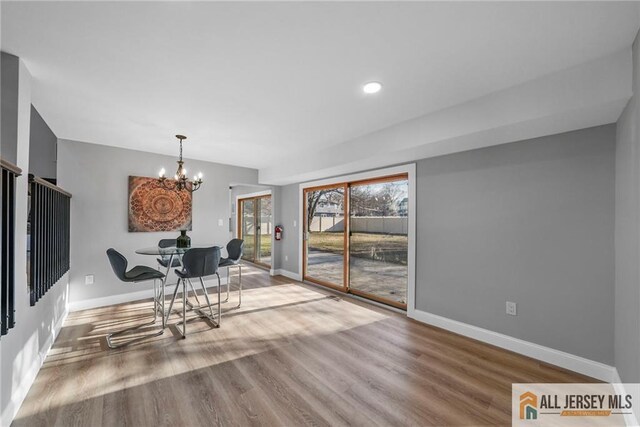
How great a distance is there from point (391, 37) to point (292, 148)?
104 inches

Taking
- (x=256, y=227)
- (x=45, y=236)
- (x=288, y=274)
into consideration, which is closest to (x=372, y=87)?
(x=45, y=236)

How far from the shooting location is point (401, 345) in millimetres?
2727

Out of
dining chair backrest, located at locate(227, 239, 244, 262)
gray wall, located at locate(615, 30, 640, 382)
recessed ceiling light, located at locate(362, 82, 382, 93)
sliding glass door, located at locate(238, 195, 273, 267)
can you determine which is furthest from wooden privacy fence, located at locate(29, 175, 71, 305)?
gray wall, located at locate(615, 30, 640, 382)

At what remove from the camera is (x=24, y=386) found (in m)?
1.91

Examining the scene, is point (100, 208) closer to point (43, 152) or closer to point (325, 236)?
point (43, 152)

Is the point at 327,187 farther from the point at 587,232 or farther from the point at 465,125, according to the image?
the point at 587,232

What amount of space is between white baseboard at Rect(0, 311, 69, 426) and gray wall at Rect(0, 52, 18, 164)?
1.55 meters

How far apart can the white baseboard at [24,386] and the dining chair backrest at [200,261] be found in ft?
4.21

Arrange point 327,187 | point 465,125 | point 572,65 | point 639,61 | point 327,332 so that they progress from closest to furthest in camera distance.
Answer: point 639,61, point 572,65, point 465,125, point 327,332, point 327,187

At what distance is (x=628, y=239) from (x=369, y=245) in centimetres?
287

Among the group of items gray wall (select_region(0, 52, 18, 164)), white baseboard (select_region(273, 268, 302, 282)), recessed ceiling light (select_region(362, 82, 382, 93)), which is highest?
recessed ceiling light (select_region(362, 82, 382, 93))

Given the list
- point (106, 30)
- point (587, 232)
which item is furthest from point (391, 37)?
point (587, 232)

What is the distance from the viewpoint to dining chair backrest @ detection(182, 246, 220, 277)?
2.94 m

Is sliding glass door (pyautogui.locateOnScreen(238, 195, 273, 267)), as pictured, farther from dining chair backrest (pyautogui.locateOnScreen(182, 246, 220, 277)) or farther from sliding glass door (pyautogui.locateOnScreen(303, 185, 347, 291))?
dining chair backrest (pyautogui.locateOnScreen(182, 246, 220, 277))
